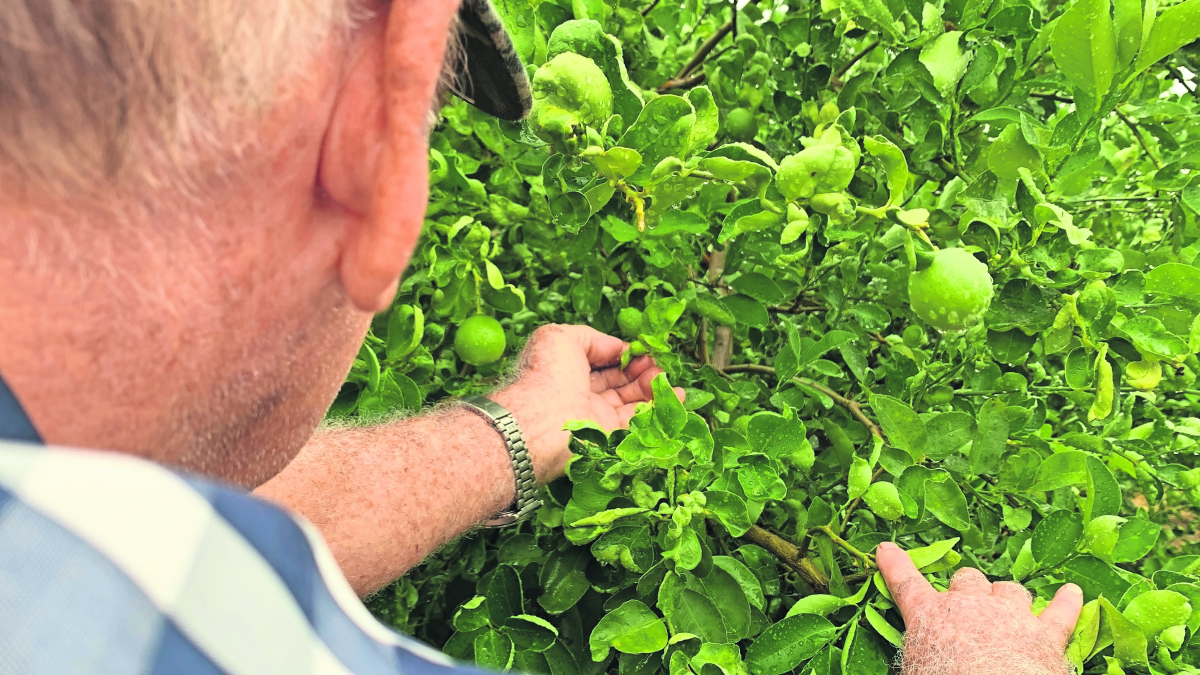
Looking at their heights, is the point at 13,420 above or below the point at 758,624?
above

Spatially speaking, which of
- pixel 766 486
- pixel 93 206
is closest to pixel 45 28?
pixel 93 206

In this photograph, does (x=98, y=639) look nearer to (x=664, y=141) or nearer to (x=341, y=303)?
(x=341, y=303)

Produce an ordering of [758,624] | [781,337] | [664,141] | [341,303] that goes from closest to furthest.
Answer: [341,303]
[664,141]
[758,624]
[781,337]

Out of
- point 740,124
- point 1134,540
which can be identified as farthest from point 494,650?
point 740,124

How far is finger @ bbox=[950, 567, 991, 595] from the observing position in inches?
37.9

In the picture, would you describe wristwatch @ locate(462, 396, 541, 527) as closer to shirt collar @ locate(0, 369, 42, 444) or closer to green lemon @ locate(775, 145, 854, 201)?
green lemon @ locate(775, 145, 854, 201)

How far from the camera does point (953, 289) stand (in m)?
0.86

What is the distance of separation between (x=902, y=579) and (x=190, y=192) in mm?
922

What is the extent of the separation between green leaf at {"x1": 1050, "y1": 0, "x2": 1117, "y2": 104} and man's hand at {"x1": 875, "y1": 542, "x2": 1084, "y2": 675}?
63cm

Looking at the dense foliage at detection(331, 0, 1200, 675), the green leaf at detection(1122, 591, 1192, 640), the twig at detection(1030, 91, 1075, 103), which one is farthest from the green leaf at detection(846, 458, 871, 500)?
the twig at detection(1030, 91, 1075, 103)

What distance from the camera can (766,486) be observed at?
934 millimetres

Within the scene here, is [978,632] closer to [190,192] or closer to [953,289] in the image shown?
[953,289]

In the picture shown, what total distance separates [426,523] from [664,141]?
32.0 inches

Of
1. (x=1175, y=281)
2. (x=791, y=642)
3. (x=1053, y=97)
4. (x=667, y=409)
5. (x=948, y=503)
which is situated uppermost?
(x=1053, y=97)
